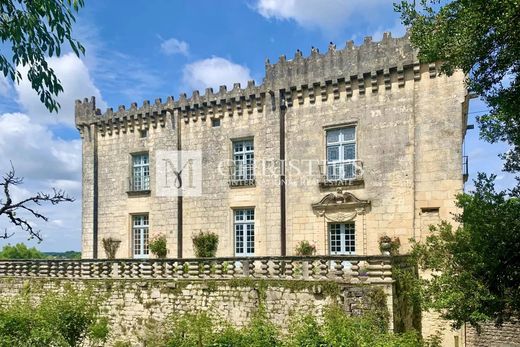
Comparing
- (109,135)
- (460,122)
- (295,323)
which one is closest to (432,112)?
(460,122)

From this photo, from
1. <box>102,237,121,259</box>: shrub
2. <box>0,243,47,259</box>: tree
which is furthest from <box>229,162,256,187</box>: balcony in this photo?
<box>0,243,47,259</box>: tree

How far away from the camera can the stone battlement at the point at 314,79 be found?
655 inches

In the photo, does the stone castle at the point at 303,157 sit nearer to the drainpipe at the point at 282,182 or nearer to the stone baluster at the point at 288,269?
the drainpipe at the point at 282,182

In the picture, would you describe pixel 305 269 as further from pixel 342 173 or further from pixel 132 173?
pixel 132 173

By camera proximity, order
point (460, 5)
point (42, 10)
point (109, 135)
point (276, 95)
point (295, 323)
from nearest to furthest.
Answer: point (42, 10) → point (460, 5) → point (295, 323) → point (276, 95) → point (109, 135)

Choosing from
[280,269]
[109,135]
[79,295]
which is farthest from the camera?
[109,135]

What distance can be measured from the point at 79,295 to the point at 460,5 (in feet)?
46.7

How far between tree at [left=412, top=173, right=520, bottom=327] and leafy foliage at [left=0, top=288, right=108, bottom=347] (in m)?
9.71

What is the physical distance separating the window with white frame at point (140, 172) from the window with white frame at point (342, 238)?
8.85m

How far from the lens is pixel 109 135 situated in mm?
23625

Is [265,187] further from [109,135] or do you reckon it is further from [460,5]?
[460,5]

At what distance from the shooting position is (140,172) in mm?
22750

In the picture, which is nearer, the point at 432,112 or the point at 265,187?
the point at 432,112

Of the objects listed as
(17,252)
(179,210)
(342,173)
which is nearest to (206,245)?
(179,210)
